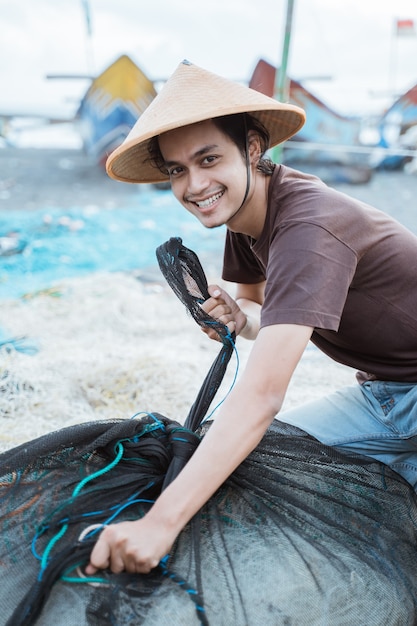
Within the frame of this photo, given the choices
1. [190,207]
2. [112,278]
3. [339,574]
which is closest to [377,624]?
[339,574]

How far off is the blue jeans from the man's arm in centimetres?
52

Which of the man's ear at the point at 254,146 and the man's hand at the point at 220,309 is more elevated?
the man's ear at the point at 254,146

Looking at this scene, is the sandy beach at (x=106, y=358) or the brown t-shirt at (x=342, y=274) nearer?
the brown t-shirt at (x=342, y=274)

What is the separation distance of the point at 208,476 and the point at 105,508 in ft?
0.86

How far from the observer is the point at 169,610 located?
3.73 feet

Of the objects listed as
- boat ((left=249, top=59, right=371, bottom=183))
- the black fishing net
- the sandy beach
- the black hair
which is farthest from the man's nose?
boat ((left=249, top=59, right=371, bottom=183))

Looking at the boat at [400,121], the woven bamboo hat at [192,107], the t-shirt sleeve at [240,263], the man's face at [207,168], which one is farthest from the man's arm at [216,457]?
the boat at [400,121]

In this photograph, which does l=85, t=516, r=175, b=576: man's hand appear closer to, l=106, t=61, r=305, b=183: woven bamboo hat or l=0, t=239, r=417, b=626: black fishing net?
l=0, t=239, r=417, b=626: black fishing net

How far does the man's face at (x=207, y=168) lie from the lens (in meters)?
1.53

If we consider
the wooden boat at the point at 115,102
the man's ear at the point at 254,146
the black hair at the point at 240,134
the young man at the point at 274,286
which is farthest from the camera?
the wooden boat at the point at 115,102

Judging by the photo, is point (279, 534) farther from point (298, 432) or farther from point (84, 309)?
point (84, 309)

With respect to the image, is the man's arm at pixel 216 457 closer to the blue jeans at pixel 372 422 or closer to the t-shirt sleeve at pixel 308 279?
the t-shirt sleeve at pixel 308 279

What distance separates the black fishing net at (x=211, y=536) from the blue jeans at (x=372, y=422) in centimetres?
9

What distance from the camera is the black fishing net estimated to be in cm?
116
